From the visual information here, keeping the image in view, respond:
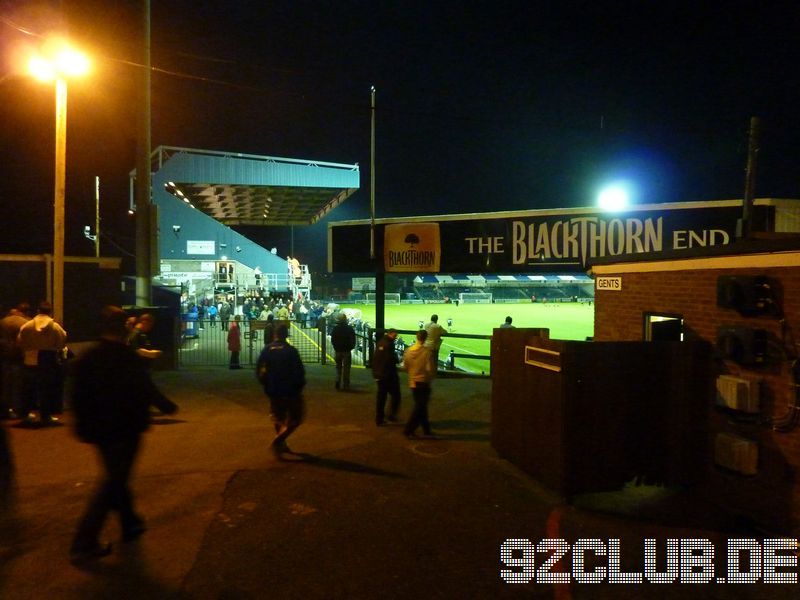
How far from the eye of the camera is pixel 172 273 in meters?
37.1

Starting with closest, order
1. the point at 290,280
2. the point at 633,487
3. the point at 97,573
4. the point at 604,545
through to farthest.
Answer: the point at 97,573 → the point at 604,545 → the point at 633,487 → the point at 290,280

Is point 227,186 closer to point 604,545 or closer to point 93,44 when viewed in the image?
point 93,44

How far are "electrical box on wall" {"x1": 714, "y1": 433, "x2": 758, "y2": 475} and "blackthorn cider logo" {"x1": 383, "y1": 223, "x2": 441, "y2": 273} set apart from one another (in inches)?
370

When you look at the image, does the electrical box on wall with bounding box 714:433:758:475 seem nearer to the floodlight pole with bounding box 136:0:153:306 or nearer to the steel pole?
the steel pole

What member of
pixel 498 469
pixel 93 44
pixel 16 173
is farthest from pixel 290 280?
pixel 498 469

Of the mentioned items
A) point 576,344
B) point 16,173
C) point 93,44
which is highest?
point 93,44

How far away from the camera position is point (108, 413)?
4.30 m

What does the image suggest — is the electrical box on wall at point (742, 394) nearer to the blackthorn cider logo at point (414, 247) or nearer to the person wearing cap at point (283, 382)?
the person wearing cap at point (283, 382)

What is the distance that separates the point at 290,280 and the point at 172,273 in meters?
7.63

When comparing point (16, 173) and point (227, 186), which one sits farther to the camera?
point (227, 186)

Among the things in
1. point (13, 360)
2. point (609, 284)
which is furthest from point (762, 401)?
point (13, 360)

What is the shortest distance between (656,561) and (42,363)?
8.07 meters

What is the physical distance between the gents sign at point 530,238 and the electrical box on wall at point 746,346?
669 centimetres

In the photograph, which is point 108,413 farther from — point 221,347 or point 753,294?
point 221,347
